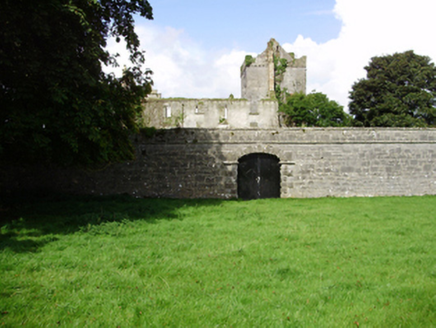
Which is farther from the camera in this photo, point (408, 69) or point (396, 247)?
point (408, 69)

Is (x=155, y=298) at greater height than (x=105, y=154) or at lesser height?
lesser

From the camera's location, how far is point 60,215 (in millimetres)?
12219

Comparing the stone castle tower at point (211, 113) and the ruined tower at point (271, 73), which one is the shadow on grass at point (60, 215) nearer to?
the stone castle tower at point (211, 113)

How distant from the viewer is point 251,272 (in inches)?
256

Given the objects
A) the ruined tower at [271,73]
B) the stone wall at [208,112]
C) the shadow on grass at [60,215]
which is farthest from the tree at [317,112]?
the shadow on grass at [60,215]

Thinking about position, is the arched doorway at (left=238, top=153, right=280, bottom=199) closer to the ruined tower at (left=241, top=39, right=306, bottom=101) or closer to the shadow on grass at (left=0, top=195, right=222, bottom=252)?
the shadow on grass at (left=0, top=195, right=222, bottom=252)

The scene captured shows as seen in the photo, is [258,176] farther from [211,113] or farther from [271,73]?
[271,73]

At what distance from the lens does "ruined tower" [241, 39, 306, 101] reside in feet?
160

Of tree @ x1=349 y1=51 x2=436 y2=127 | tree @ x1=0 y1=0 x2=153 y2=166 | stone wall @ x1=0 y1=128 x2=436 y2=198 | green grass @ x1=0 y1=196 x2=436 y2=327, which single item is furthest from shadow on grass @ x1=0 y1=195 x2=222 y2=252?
tree @ x1=349 y1=51 x2=436 y2=127

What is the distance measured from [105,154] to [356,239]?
7.46 metres

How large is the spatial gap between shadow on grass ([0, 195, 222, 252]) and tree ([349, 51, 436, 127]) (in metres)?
25.8

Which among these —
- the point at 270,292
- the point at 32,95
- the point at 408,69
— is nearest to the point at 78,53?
the point at 32,95

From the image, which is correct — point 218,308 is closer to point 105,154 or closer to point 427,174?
point 105,154

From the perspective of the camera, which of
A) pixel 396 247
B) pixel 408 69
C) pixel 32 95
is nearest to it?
pixel 396 247
